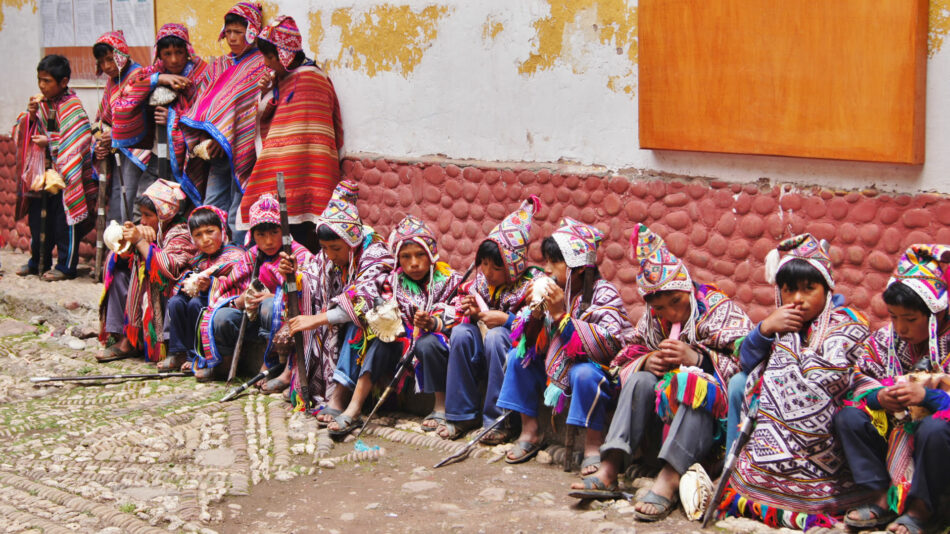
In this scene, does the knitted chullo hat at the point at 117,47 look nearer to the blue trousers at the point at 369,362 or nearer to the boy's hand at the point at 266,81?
the boy's hand at the point at 266,81

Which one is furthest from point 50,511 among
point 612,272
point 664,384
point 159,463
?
point 612,272

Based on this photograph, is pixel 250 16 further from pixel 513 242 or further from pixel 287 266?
pixel 513 242

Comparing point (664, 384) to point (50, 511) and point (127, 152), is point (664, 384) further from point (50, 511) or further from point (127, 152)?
point (127, 152)

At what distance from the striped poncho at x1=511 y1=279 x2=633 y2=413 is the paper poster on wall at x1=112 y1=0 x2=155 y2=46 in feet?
19.8

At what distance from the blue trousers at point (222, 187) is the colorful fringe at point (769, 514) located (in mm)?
5310

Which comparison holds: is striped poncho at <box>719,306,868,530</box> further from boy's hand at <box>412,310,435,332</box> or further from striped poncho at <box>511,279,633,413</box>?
boy's hand at <box>412,310,435,332</box>

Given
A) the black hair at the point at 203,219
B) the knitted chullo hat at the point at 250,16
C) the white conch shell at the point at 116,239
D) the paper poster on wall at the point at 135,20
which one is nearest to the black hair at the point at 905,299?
the black hair at the point at 203,219

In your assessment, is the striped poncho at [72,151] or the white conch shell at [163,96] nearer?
the white conch shell at [163,96]

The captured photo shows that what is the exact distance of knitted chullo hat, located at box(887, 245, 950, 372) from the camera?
14.0ft

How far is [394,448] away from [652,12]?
293 cm

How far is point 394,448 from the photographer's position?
6.06m

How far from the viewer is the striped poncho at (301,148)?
8.28m

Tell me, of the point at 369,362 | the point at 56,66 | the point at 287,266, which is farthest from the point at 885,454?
the point at 56,66

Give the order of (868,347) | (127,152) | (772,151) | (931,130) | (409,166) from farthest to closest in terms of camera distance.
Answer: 1. (127,152)
2. (409,166)
3. (772,151)
4. (931,130)
5. (868,347)
